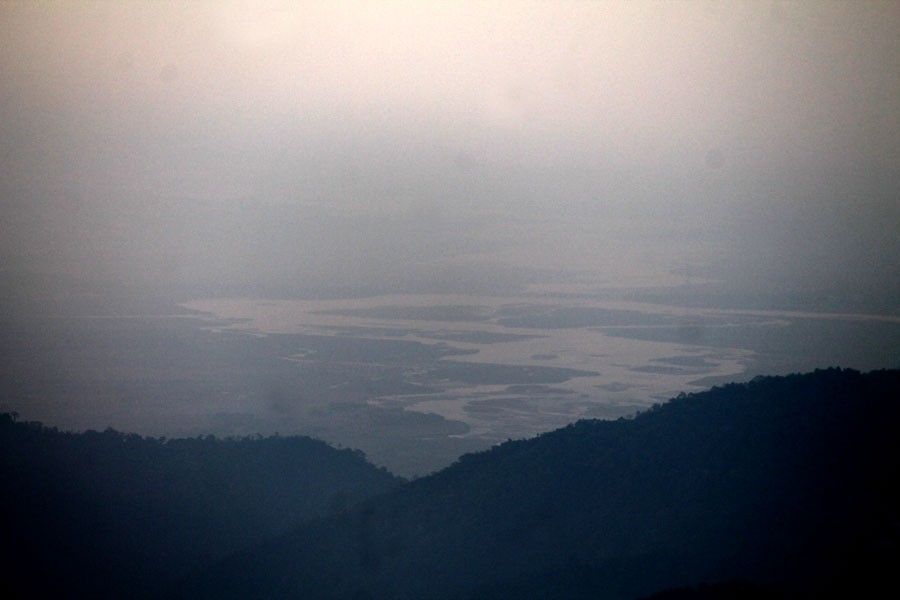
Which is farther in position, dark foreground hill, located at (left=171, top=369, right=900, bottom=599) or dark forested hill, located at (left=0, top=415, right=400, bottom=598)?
dark forested hill, located at (left=0, top=415, right=400, bottom=598)

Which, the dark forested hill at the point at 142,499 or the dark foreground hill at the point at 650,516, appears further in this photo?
the dark forested hill at the point at 142,499

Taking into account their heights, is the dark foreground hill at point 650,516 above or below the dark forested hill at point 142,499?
above

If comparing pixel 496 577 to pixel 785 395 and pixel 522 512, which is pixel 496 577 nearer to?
pixel 522 512

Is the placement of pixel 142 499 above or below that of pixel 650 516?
below

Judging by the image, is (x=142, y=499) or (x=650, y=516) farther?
(x=142, y=499)
